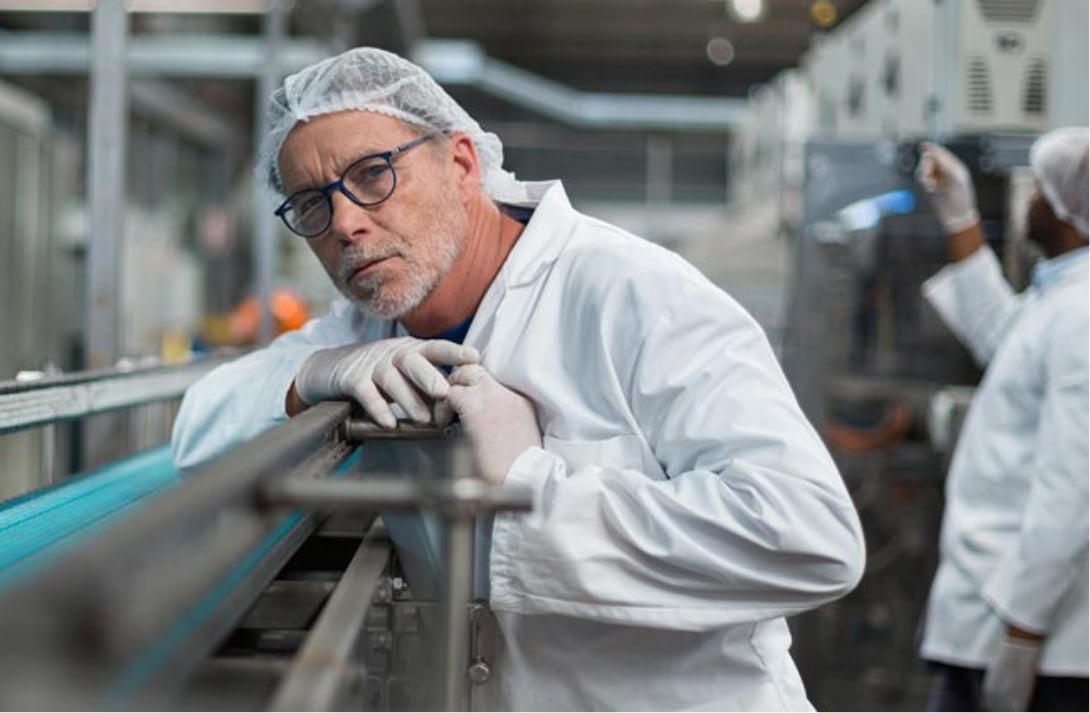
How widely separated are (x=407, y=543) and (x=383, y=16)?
12.0 ft

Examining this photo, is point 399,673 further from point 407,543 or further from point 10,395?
point 10,395

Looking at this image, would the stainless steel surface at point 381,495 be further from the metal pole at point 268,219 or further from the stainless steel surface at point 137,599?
the metal pole at point 268,219

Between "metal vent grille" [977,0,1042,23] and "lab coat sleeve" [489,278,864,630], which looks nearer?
"lab coat sleeve" [489,278,864,630]

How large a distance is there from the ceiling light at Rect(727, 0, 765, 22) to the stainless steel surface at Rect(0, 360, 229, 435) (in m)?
5.54

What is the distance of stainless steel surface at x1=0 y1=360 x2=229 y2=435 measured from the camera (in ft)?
4.15

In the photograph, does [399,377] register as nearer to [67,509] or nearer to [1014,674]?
[67,509]

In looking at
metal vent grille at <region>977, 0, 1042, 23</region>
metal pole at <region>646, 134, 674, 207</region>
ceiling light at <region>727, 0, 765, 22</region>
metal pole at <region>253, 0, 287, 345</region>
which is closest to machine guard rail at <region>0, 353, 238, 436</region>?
metal pole at <region>253, 0, 287, 345</region>

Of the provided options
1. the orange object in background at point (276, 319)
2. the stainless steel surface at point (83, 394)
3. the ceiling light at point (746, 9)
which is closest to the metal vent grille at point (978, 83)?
the stainless steel surface at point (83, 394)

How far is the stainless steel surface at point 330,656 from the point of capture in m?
0.54

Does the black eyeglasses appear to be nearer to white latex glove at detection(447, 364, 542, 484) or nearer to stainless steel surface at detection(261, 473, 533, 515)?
white latex glove at detection(447, 364, 542, 484)

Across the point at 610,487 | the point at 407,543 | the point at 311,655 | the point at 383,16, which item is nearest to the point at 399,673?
the point at 407,543

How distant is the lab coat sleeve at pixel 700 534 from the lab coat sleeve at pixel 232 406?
420 millimetres

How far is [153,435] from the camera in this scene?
251 cm

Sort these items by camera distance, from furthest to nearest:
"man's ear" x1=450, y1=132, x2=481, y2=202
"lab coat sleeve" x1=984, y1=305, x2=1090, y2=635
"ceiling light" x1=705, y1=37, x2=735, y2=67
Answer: "ceiling light" x1=705, y1=37, x2=735, y2=67
"lab coat sleeve" x1=984, y1=305, x2=1090, y2=635
"man's ear" x1=450, y1=132, x2=481, y2=202
